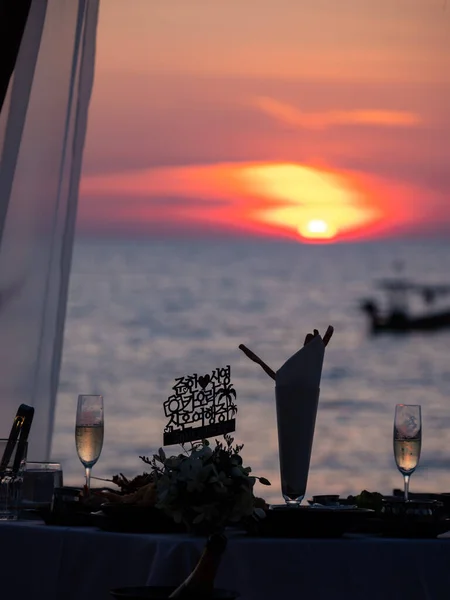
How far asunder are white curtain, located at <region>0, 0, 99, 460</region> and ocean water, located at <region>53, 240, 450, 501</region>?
5.48 meters

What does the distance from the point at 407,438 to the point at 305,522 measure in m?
0.46

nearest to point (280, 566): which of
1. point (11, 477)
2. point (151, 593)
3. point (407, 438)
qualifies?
point (151, 593)

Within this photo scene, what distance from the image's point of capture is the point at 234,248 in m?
20.3

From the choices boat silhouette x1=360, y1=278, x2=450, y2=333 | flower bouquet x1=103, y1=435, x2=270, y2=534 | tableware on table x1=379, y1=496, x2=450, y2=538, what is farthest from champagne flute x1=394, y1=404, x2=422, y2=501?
boat silhouette x1=360, y1=278, x2=450, y2=333

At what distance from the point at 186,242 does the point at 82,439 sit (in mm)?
17362

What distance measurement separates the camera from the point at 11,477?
2.23 meters

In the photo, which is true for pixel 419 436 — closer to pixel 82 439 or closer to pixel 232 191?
pixel 82 439

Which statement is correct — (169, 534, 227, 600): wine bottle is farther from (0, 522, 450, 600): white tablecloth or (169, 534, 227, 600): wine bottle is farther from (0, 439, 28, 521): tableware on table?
(0, 439, 28, 521): tableware on table

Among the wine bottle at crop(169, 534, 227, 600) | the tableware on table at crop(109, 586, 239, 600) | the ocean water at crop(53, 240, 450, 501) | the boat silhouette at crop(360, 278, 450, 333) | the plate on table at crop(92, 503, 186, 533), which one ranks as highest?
the boat silhouette at crop(360, 278, 450, 333)

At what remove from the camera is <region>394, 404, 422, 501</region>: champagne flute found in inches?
88.7

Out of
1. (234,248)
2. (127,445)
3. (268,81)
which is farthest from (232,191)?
(127,445)

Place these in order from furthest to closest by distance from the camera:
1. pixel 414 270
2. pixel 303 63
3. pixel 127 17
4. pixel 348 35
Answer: pixel 414 270, pixel 303 63, pixel 348 35, pixel 127 17

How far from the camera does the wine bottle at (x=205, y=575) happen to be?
1597 mm

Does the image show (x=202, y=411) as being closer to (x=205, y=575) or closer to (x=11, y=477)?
(x=11, y=477)
